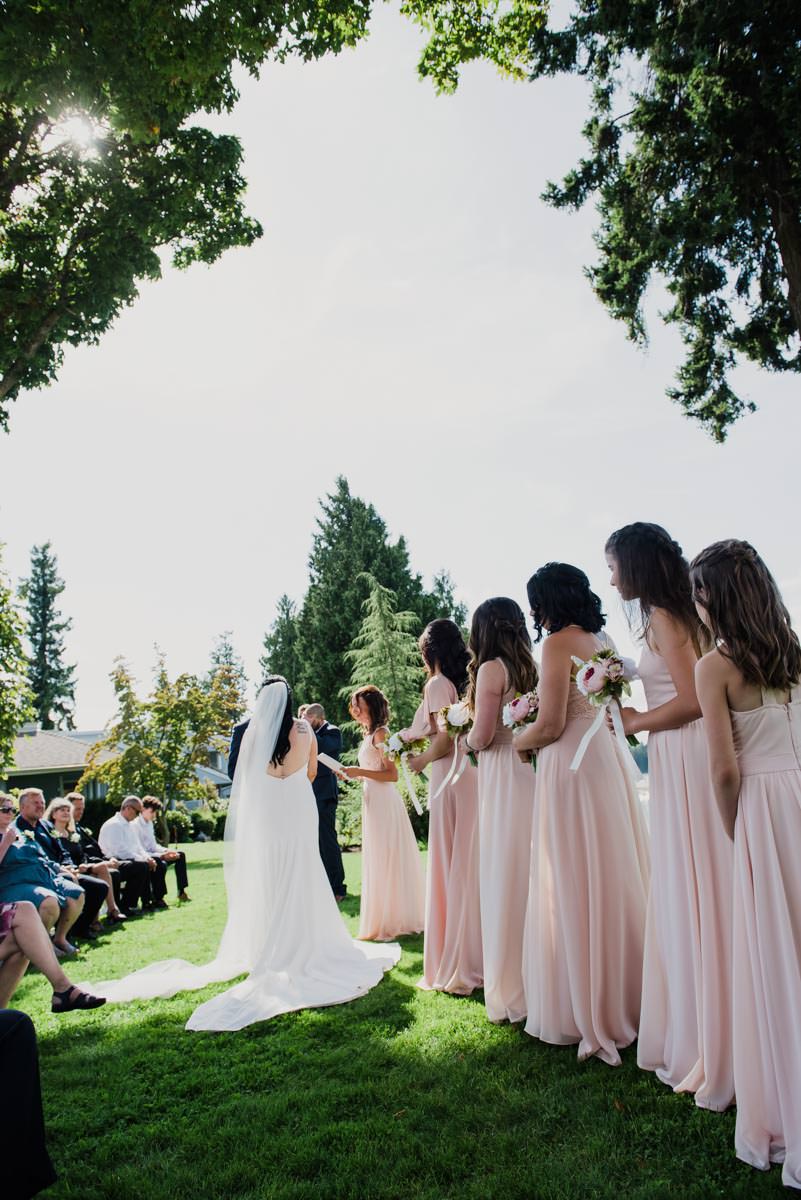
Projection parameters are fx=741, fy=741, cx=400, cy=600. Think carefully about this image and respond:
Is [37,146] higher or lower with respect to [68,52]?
higher

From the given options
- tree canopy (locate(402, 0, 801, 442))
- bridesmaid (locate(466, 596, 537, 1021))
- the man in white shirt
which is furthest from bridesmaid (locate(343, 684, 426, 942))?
tree canopy (locate(402, 0, 801, 442))

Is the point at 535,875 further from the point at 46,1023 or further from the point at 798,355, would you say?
the point at 798,355

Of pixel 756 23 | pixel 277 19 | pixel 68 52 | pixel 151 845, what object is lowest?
pixel 151 845

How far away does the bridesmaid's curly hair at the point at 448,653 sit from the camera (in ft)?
22.5

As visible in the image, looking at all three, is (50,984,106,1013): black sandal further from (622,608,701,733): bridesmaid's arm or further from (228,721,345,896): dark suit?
(622,608,701,733): bridesmaid's arm

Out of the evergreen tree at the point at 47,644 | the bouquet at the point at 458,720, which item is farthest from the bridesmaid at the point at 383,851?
the evergreen tree at the point at 47,644

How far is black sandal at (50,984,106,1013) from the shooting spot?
6113 millimetres

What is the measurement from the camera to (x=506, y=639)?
5539 mm

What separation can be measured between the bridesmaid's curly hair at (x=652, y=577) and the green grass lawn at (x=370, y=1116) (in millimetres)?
2318

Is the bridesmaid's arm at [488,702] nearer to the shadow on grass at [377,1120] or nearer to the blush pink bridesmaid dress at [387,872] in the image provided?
the shadow on grass at [377,1120]

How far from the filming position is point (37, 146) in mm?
9883

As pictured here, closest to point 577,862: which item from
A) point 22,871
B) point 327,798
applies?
point 22,871

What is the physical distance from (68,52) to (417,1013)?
915 cm

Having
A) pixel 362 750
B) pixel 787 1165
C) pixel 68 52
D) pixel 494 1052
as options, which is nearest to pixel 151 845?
pixel 362 750
